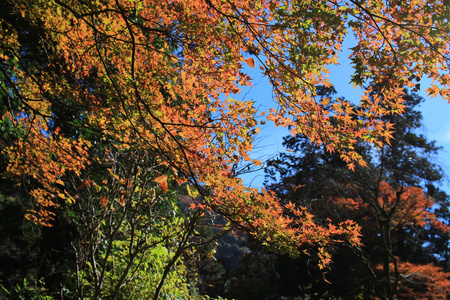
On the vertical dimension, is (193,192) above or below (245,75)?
below

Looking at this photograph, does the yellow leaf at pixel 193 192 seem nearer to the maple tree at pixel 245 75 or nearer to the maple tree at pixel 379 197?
the maple tree at pixel 245 75

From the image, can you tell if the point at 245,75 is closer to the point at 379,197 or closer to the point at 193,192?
the point at 193,192

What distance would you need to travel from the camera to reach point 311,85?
2422mm

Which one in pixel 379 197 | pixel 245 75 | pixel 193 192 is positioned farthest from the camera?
pixel 379 197

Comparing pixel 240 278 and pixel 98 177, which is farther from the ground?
pixel 98 177

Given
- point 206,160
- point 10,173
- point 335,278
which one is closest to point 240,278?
point 335,278

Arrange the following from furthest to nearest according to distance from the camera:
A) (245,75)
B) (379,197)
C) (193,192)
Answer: (379,197) → (245,75) → (193,192)

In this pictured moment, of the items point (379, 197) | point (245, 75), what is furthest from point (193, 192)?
point (379, 197)

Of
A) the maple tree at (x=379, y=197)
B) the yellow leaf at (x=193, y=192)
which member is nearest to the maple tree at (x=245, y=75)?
the yellow leaf at (x=193, y=192)

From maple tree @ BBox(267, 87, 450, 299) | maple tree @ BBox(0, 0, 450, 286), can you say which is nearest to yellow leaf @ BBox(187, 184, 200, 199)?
maple tree @ BBox(0, 0, 450, 286)

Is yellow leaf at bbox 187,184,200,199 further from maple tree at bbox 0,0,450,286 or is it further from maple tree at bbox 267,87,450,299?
maple tree at bbox 267,87,450,299

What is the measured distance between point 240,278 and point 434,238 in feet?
31.7

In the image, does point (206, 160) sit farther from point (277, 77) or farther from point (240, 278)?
point (240, 278)

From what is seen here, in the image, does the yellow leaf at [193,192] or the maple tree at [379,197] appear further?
the maple tree at [379,197]
